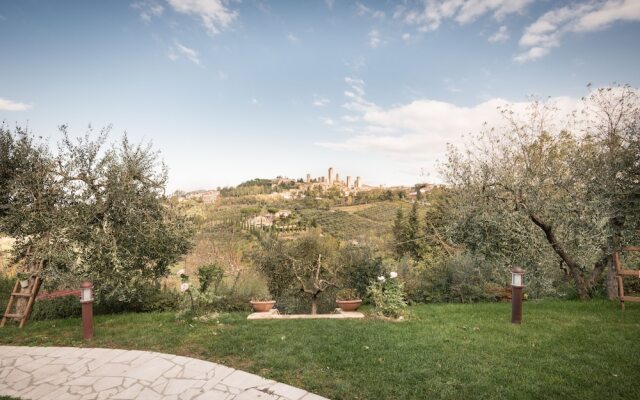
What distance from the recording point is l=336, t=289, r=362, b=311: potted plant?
8.99 metres

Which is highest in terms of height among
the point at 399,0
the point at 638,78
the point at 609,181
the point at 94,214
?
the point at 399,0

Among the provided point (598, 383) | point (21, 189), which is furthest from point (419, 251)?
point (21, 189)

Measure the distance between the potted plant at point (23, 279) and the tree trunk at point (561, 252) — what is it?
42.7 feet

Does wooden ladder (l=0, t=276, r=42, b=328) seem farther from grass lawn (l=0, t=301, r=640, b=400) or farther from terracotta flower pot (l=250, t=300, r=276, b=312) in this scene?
terracotta flower pot (l=250, t=300, r=276, b=312)

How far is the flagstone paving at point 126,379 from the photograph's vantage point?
418 cm

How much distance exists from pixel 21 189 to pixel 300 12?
9524mm

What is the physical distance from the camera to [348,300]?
30.5 ft

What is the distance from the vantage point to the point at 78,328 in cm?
739

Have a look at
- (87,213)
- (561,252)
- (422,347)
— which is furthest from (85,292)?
(561,252)

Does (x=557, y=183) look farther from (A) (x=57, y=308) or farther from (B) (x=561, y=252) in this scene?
(A) (x=57, y=308)

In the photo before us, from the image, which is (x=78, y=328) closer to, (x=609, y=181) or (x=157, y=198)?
(x=157, y=198)

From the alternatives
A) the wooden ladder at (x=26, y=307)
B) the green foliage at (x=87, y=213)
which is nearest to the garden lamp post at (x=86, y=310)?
the green foliage at (x=87, y=213)

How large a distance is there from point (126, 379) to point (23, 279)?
18.6ft

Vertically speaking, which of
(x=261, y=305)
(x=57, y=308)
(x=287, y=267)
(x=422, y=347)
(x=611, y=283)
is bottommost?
(x=57, y=308)
